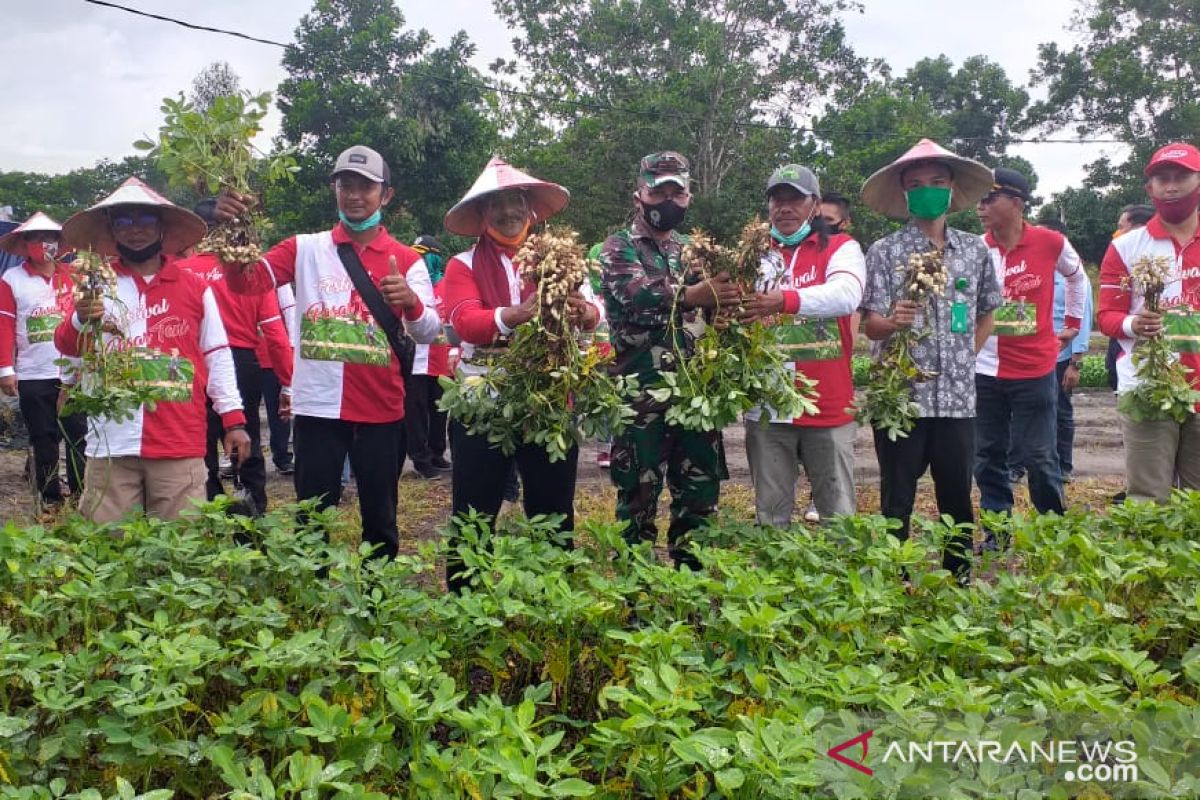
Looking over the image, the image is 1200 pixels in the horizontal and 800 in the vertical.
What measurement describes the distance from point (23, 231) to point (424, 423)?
128 inches

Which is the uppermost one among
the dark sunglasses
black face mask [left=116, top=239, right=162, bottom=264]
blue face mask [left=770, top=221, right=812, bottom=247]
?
the dark sunglasses

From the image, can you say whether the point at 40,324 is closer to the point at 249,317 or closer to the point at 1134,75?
the point at 249,317

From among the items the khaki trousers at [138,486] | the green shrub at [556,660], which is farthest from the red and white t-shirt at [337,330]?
the green shrub at [556,660]

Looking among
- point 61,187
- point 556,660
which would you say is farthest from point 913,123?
point 61,187

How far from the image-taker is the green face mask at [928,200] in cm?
455

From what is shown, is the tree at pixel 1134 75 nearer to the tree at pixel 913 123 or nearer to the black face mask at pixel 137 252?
the tree at pixel 913 123

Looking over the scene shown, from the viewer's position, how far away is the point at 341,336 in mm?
4211

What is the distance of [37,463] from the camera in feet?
22.5

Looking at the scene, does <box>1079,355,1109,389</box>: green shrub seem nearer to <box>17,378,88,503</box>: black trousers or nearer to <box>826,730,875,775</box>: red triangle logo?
<box>17,378,88,503</box>: black trousers

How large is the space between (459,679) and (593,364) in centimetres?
134

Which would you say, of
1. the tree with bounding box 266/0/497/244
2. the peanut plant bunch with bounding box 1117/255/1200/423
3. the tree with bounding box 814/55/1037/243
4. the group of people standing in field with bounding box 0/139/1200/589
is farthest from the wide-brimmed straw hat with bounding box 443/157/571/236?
the tree with bounding box 814/55/1037/243

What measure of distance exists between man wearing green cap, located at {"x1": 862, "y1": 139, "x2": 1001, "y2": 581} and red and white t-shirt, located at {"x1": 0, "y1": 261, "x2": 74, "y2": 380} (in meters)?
5.47

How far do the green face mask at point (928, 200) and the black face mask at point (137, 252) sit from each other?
3481mm

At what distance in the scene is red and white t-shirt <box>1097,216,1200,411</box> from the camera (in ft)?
16.0
